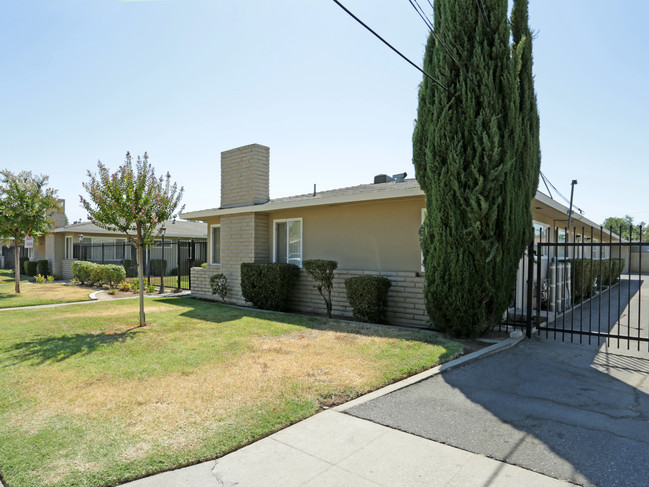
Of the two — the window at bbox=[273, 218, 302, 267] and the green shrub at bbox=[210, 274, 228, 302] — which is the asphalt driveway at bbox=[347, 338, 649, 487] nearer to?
the window at bbox=[273, 218, 302, 267]

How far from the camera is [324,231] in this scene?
10844 millimetres

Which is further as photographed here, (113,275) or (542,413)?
(113,275)

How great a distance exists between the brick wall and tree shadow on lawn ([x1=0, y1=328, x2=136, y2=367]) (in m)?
4.56

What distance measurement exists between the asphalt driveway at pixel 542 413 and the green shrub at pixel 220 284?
27.8 ft

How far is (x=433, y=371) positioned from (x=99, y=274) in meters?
16.1

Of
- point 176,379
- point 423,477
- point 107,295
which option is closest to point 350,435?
point 423,477

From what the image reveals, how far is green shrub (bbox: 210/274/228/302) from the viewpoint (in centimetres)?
1236

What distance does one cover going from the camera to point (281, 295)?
10617 millimetres

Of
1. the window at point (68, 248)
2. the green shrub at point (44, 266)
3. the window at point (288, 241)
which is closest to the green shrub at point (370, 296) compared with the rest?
the window at point (288, 241)

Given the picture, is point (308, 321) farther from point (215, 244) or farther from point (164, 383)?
point (215, 244)

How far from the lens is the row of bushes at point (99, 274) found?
1653 centimetres

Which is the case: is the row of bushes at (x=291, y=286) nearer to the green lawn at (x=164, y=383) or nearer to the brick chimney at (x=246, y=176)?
the green lawn at (x=164, y=383)

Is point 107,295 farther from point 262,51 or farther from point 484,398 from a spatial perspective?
point 484,398

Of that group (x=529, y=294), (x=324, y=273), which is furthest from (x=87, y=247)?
(x=529, y=294)
